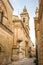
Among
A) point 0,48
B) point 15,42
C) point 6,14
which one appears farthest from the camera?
point 15,42

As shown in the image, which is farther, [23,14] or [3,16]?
[23,14]

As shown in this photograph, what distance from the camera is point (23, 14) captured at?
47906mm

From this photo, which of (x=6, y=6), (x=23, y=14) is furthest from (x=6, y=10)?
(x=23, y=14)

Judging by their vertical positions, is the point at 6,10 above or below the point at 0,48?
above

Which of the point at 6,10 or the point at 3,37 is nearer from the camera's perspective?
the point at 3,37

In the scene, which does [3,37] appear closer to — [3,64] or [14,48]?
[3,64]

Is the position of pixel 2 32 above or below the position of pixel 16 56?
above

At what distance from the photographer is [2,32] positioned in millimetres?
13086

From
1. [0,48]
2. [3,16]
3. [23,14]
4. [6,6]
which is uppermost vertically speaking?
[23,14]

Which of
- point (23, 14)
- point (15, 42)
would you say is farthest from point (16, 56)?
point (23, 14)

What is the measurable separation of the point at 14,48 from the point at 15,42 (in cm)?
378

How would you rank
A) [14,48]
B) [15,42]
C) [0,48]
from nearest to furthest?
[0,48] < [14,48] < [15,42]

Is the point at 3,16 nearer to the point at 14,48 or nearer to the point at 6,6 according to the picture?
the point at 6,6

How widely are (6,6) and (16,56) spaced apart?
10.1 metres
